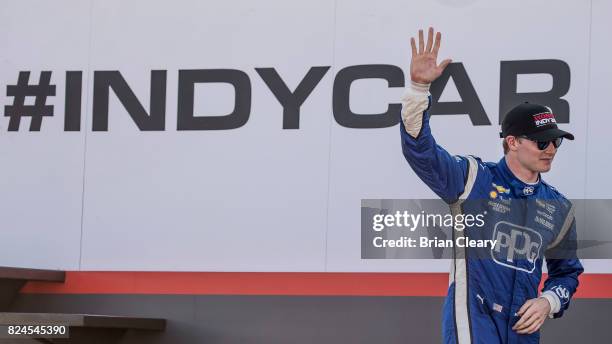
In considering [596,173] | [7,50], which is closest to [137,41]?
[7,50]

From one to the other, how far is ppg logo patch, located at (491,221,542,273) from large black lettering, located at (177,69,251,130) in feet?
5.61

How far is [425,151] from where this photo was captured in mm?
3605

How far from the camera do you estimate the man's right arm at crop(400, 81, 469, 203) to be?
3.55 metres

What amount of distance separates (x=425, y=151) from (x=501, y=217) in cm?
42

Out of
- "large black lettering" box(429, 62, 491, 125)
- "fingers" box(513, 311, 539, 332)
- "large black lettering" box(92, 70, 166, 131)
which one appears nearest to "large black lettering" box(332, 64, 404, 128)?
"large black lettering" box(429, 62, 491, 125)

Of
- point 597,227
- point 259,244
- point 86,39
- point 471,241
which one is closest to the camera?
point 471,241

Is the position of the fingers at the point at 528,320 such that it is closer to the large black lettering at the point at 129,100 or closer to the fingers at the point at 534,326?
the fingers at the point at 534,326

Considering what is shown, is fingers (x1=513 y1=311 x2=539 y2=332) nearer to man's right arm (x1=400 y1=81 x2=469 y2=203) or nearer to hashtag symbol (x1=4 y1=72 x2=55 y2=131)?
A: man's right arm (x1=400 y1=81 x2=469 y2=203)

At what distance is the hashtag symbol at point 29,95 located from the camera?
5.40 m

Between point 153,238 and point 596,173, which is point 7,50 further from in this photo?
point 596,173

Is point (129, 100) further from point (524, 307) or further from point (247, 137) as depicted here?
point (524, 307)

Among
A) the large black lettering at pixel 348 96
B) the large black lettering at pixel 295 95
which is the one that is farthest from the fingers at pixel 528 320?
the large black lettering at pixel 295 95

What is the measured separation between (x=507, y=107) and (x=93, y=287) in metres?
2.10

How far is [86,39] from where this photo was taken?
17.6 ft
